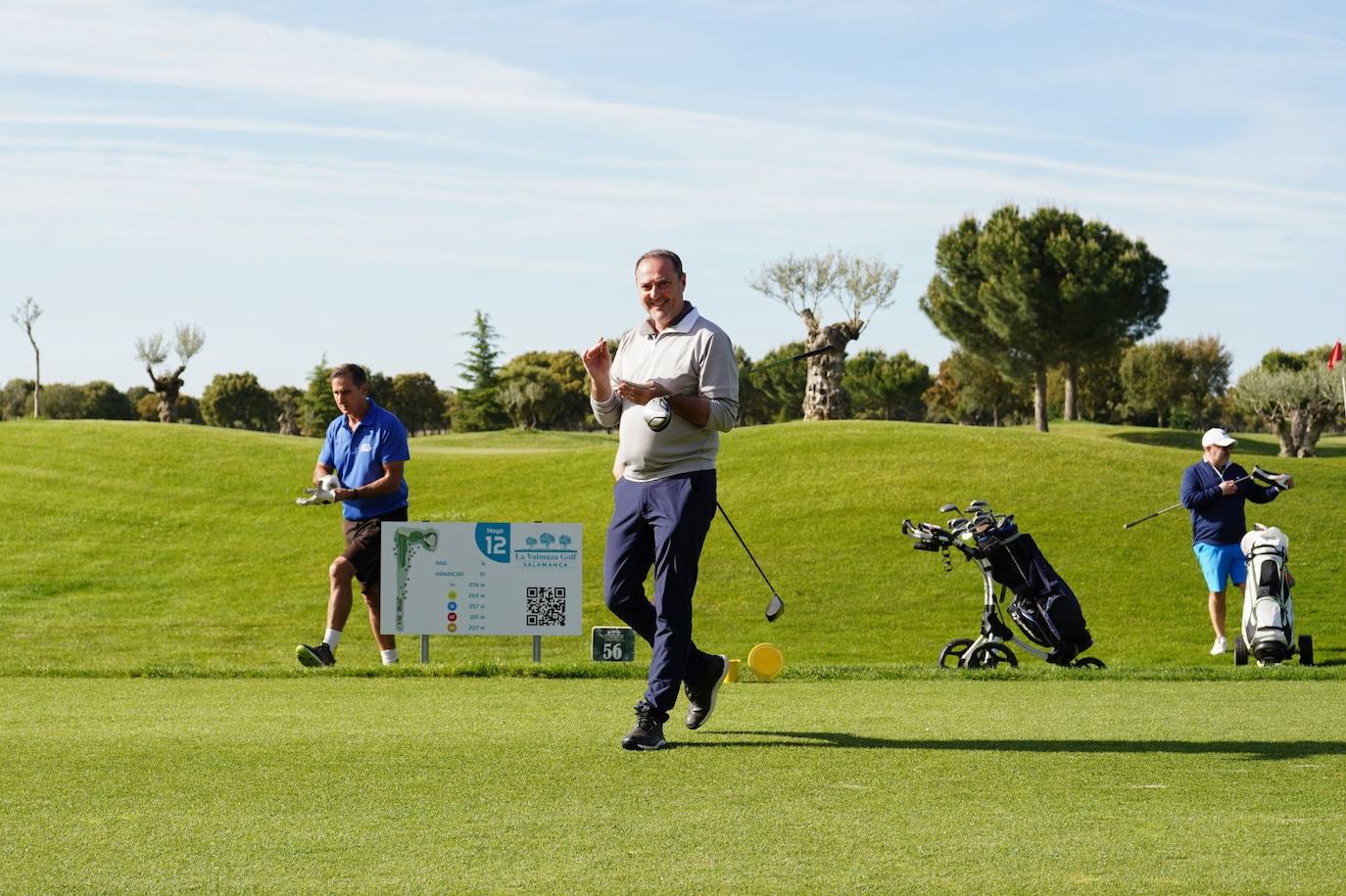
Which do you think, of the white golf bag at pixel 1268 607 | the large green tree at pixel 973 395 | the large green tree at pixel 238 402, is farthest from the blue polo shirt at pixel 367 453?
the large green tree at pixel 238 402

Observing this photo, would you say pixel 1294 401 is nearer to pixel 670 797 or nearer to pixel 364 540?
pixel 364 540

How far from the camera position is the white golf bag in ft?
39.0

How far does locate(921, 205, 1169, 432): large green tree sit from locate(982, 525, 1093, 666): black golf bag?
57.6m

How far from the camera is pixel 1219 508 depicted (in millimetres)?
13789

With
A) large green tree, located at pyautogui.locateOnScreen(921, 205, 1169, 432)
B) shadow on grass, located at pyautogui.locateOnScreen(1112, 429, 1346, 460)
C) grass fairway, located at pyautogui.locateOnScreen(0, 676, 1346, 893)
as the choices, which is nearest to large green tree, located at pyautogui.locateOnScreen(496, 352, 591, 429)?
large green tree, located at pyautogui.locateOnScreen(921, 205, 1169, 432)

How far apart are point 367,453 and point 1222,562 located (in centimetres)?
790

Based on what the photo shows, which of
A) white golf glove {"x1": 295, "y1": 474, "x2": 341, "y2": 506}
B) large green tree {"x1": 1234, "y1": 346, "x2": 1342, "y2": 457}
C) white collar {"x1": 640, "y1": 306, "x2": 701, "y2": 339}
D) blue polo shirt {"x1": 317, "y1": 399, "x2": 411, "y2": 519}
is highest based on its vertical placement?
large green tree {"x1": 1234, "y1": 346, "x2": 1342, "y2": 457}

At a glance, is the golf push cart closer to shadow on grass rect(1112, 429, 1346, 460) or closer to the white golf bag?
the white golf bag

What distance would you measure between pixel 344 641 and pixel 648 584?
20.4 ft

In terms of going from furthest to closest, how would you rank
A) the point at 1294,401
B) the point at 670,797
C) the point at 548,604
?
the point at 1294,401 < the point at 548,604 < the point at 670,797

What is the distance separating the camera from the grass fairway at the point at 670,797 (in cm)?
375

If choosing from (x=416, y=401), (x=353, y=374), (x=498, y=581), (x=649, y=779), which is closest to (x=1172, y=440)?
(x=498, y=581)

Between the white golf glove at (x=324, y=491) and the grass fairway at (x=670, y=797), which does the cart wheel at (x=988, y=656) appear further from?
the white golf glove at (x=324, y=491)

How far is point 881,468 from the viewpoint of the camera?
35.1 meters
